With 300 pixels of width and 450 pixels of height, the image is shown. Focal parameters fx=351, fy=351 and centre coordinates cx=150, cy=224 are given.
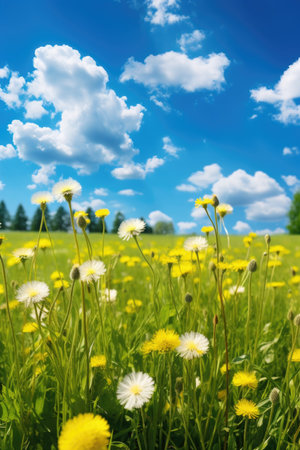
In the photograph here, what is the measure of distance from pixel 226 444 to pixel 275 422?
0.46ft

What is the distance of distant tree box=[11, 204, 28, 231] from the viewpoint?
38.9m

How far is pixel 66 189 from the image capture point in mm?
979

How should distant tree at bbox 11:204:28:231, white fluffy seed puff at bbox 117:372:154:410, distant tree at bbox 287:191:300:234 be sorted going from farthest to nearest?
distant tree at bbox 11:204:28:231 < distant tree at bbox 287:191:300:234 < white fluffy seed puff at bbox 117:372:154:410

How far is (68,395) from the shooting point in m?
Answer: 0.81

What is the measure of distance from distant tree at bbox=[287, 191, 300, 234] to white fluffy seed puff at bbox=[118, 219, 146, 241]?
37479 mm

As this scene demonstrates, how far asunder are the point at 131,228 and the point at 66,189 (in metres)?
0.23

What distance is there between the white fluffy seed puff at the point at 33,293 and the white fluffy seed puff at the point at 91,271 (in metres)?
0.10

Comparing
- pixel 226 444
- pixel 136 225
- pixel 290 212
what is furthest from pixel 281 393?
pixel 290 212

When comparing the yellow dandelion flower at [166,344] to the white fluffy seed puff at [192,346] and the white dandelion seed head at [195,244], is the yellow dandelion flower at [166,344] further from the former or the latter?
the white dandelion seed head at [195,244]

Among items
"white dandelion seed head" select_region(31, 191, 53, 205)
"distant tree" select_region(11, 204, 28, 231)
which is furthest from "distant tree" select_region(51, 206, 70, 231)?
"white dandelion seed head" select_region(31, 191, 53, 205)

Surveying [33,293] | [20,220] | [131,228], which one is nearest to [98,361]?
[33,293]

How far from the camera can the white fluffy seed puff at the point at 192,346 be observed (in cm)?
77

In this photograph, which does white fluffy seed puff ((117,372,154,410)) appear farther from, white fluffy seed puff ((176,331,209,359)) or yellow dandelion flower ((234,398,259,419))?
yellow dandelion flower ((234,398,259,419))

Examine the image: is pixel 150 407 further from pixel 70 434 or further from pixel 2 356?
pixel 2 356
